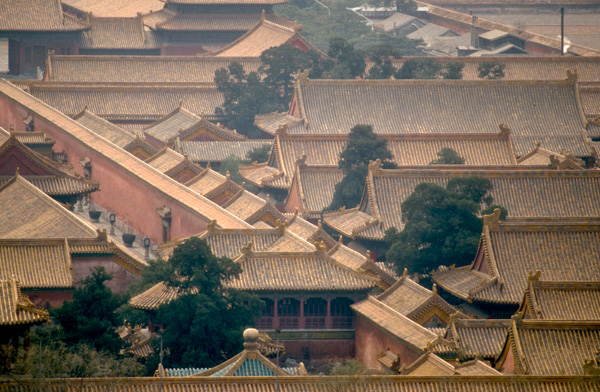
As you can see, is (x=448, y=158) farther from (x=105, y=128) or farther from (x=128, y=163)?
(x=105, y=128)

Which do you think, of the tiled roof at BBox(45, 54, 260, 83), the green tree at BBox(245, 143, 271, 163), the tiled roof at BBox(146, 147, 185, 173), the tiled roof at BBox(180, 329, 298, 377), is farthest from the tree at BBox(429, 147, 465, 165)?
the tiled roof at BBox(180, 329, 298, 377)

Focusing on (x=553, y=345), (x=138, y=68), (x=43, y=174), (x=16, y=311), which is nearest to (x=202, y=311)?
(x=16, y=311)

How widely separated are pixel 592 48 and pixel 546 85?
2417 centimetres

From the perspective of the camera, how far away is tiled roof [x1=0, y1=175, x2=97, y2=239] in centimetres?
4272

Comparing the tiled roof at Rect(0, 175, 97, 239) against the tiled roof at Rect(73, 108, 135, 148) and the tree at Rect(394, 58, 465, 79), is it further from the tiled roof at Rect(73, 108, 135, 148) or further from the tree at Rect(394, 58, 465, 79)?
the tree at Rect(394, 58, 465, 79)

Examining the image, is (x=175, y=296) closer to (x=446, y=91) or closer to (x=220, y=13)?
(x=446, y=91)

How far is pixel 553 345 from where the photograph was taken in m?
31.2

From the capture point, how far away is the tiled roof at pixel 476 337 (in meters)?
34.3

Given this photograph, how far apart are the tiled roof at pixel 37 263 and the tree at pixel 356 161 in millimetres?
13319

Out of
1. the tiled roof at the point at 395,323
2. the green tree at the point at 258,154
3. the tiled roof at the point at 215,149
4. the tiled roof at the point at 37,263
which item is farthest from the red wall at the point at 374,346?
the tiled roof at the point at 215,149

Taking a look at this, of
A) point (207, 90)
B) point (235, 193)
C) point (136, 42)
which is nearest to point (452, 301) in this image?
point (235, 193)

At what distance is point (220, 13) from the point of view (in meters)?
83.9

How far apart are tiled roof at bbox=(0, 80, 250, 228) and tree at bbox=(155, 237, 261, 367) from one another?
872 centimetres

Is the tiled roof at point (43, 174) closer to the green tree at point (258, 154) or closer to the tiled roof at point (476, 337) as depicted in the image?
the green tree at point (258, 154)
